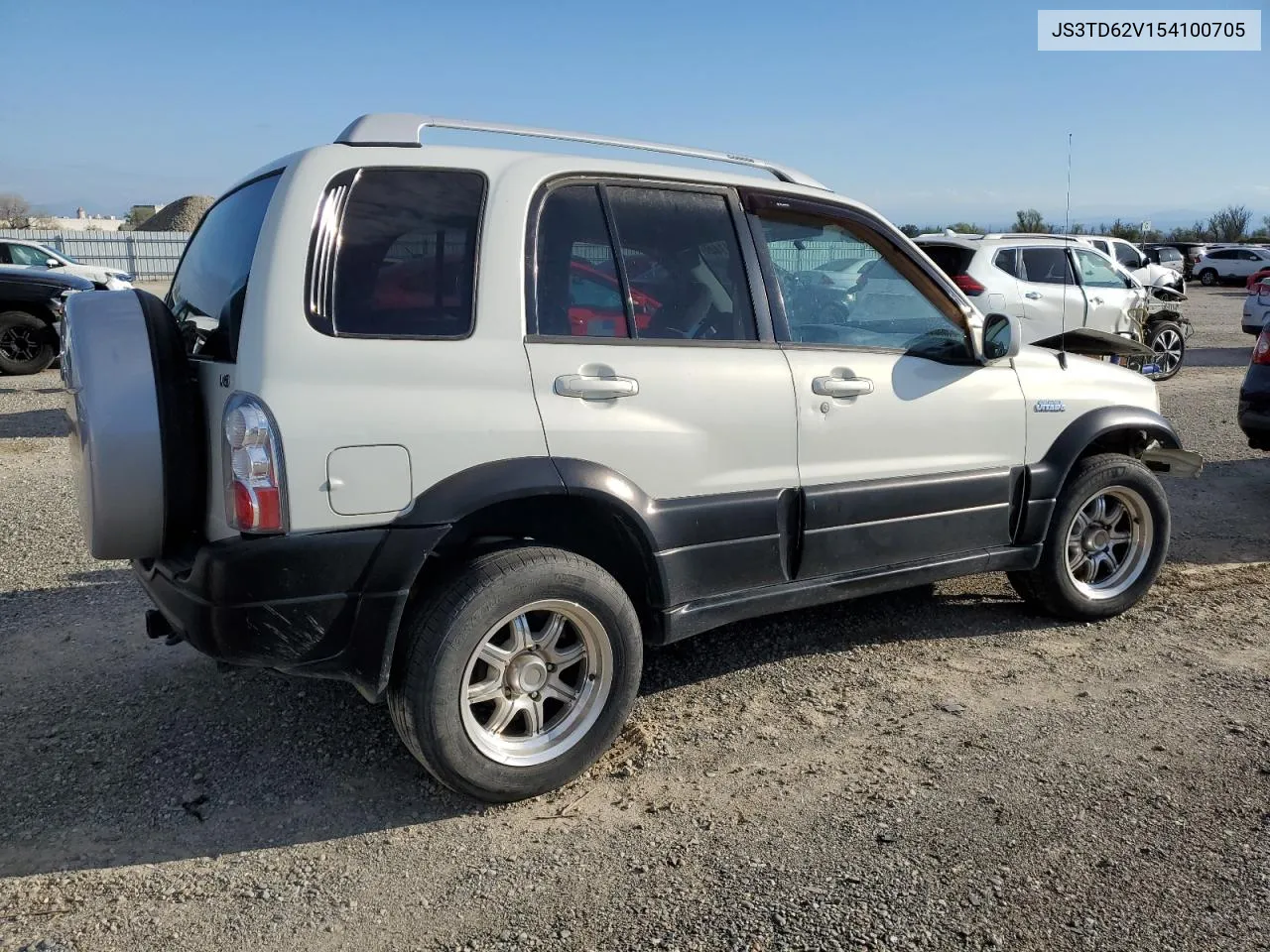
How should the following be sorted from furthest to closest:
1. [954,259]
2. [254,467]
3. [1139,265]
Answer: [1139,265]
[954,259]
[254,467]

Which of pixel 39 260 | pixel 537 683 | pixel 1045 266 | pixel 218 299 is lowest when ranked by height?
pixel 537 683

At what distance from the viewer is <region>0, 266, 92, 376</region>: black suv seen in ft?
40.6

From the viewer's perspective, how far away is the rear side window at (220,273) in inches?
118

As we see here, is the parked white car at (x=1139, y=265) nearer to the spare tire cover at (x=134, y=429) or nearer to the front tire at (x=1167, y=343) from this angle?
the front tire at (x=1167, y=343)

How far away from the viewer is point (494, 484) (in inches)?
119

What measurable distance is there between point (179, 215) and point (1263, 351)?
2012 inches

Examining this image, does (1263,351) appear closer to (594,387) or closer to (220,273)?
(594,387)

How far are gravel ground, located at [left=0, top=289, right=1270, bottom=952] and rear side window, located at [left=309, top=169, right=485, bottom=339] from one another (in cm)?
155

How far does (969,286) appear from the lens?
11.6 metres

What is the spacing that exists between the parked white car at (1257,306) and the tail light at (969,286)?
165 inches

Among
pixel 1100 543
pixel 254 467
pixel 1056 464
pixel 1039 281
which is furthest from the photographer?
pixel 1039 281

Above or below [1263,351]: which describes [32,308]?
above

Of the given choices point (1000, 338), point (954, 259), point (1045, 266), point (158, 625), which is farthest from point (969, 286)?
point (158, 625)

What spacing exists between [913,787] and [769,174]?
2.32 meters
